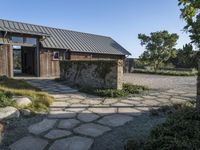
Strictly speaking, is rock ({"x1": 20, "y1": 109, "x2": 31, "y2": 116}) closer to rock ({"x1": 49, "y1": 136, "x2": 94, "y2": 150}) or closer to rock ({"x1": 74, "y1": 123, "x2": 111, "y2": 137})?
rock ({"x1": 74, "y1": 123, "x2": 111, "y2": 137})

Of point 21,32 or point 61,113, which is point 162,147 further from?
point 21,32

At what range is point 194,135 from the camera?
2.61 metres

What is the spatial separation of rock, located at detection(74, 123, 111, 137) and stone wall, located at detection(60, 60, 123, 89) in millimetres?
4614

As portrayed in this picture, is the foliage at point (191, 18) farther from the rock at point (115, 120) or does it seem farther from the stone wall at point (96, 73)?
the stone wall at point (96, 73)

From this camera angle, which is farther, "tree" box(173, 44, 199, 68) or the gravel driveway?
the gravel driveway

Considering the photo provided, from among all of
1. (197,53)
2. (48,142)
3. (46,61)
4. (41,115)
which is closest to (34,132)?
(48,142)

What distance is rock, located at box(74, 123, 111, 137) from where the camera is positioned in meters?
3.73

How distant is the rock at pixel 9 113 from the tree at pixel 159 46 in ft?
77.2

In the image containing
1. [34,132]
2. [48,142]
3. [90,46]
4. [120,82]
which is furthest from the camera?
[90,46]

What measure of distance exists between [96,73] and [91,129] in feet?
18.6

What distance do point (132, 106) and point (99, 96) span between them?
2042mm

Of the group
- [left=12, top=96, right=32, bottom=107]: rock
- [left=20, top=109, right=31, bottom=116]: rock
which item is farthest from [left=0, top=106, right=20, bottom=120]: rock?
[left=12, top=96, right=32, bottom=107]: rock

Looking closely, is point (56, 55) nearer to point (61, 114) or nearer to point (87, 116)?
point (61, 114)

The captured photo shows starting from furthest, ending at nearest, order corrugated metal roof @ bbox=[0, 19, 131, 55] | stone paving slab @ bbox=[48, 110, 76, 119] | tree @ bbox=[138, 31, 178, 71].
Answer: tree @ bbox=[138, 31, 178, 71] → corrugated metal roof @ bbox=[0, 19, 131, 55] → stone paving slab @ bbox=[48, 110, 76, 119]
